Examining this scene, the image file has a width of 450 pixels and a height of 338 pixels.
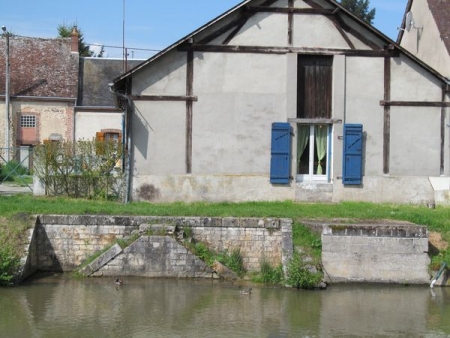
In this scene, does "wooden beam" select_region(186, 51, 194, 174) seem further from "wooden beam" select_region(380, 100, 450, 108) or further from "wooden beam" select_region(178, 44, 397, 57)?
"wooden beam" select_region(380, 100, 450, 108)

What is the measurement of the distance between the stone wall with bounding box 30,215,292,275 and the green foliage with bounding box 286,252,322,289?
0.66 meters

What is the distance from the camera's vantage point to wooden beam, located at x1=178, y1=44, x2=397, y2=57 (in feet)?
60.5

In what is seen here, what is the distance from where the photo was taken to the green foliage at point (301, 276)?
14.5 m

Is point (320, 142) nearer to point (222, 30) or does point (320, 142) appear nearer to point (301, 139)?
point (301, 139)

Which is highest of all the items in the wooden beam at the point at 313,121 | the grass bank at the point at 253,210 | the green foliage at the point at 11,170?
the wooden beam at the point at 313,121

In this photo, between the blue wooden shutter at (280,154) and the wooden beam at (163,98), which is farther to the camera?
the blue wooden shutter at (280,154)

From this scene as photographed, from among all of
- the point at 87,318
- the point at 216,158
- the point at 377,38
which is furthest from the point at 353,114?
the point at 87,318

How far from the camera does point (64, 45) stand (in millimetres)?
35812

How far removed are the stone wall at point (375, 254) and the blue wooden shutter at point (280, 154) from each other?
3.63 m

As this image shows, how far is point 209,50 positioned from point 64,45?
63.1ft

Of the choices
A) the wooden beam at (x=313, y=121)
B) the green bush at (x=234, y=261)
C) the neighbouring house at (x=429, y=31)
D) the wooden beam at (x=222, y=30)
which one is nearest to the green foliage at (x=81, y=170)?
the wooden beam at (x=222, y=30)

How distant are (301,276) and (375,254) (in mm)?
1737

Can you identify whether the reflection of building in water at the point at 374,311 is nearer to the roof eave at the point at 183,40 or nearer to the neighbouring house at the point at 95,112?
the roof eave at the point at 183,40

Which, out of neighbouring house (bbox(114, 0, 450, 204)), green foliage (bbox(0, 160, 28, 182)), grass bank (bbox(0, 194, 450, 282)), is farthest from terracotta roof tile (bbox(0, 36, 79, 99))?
grass bank (bbox(0, 194, 450, 282))
